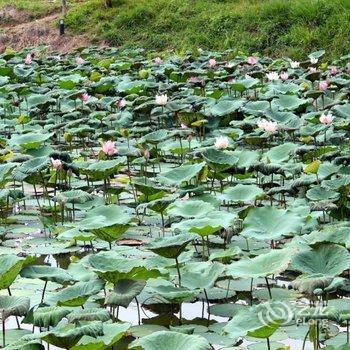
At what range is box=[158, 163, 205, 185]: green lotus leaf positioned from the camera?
178 inches

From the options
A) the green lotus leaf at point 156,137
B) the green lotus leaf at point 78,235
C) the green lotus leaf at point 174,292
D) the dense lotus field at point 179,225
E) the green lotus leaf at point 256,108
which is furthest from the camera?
the green lotus leaf at point 256,108

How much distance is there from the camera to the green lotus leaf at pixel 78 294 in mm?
2945

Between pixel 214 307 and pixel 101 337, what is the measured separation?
83 centimetres

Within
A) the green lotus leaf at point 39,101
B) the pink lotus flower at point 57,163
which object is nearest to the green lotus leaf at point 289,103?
the green lotus leaf at point 39,101

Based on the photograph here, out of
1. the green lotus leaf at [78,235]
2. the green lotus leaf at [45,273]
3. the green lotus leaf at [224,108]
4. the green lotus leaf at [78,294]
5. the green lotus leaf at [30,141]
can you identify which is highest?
the green lotus leaf at [45,273]

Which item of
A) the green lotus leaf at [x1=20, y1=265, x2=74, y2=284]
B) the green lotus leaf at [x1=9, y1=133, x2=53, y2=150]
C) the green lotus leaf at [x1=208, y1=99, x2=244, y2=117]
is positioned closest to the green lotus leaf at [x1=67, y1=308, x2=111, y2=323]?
the green lotus leaf at [x1=20, y1=265, x2=74, y2=284]

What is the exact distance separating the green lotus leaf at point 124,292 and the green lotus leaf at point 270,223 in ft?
2.59

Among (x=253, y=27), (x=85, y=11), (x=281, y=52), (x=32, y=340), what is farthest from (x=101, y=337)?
(x=85, y=11)

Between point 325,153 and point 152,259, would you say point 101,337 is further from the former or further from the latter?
point 325,153

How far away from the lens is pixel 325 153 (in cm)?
517

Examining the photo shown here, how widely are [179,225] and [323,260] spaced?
2.45 feet

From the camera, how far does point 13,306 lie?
9.11 feet

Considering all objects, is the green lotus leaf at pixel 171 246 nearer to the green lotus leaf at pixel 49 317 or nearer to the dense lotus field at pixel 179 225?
the dense lotus field at pixel 179 225

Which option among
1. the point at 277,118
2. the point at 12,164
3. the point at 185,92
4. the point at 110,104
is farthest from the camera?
the point at 185,92
